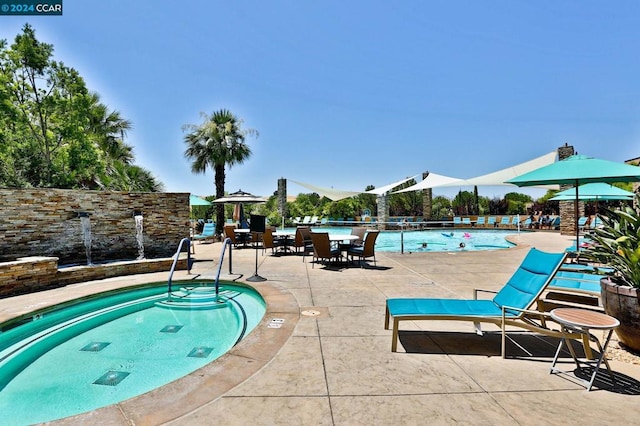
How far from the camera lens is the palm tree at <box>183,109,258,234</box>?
16.6m

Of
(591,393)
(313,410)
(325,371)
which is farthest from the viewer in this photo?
(325,371)

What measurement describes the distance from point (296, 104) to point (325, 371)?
1697 centimetres

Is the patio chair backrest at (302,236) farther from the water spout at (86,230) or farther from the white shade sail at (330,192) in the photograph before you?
the white shade sail at (330,192)

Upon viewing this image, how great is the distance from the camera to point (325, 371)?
8.88 ft

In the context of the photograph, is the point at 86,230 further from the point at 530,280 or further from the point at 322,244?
the point at 530,280

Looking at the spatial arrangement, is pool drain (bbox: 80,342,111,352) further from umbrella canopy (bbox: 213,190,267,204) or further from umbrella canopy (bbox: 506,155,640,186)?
umbrella canopy (bbox: 213,190,267,204)

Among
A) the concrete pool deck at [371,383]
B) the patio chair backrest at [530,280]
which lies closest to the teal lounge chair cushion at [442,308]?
the patio chair backrest at [530,280]

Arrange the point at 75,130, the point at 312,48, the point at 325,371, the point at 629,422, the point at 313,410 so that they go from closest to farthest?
the point at 629,422
the point at 313,410
the point at 325,371
the point at 312,48
the point at 75,130

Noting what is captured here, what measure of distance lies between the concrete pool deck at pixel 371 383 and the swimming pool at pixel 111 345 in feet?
2.41

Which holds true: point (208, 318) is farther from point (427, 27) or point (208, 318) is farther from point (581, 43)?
point (581, 43)

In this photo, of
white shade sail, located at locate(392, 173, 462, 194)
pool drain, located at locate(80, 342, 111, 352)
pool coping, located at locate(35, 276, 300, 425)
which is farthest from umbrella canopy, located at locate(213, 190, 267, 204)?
white shade sail, located at locate(392, 173, 462, 194)

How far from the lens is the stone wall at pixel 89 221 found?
7141mm

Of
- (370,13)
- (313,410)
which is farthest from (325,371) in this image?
(370,13)

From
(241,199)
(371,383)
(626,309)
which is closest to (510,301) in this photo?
(626,309)
